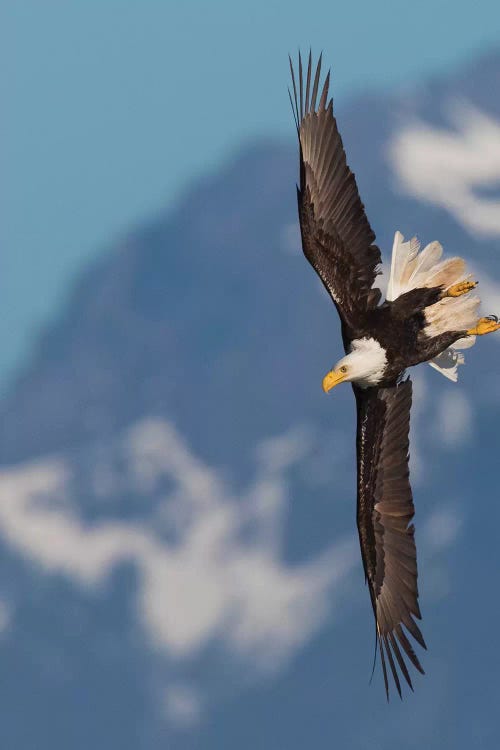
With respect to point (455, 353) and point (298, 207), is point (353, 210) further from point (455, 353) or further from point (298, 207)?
point (455, 353)

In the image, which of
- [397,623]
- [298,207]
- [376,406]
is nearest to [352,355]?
[376,406]

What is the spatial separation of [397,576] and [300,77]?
388 cm

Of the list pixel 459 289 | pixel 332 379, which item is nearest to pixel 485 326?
pixel 459 289

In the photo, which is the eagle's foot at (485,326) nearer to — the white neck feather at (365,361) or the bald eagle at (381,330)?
the bald eagle at (381,330)

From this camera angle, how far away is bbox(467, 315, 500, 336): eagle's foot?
9.91 m

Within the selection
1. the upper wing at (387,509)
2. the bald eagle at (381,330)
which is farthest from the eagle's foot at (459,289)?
the upper wing at (387,509)

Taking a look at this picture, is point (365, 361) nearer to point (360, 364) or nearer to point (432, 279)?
point (360, 364)

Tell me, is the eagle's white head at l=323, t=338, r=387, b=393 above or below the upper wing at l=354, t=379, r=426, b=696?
above

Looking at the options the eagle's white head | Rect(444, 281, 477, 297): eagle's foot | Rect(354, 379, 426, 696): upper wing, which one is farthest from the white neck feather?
Rect(444, 281, 477, 297): eagle's foot

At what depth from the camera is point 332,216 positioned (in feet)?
32.5

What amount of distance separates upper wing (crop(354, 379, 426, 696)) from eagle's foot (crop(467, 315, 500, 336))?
25.2 inches

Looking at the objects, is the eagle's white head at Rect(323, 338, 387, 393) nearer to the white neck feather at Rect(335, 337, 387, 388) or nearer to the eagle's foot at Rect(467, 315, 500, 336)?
the white neck feather at Rect(335, 337, 387, 388)

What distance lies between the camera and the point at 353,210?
9883mm

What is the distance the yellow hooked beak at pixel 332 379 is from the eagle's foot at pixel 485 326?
108 cm
